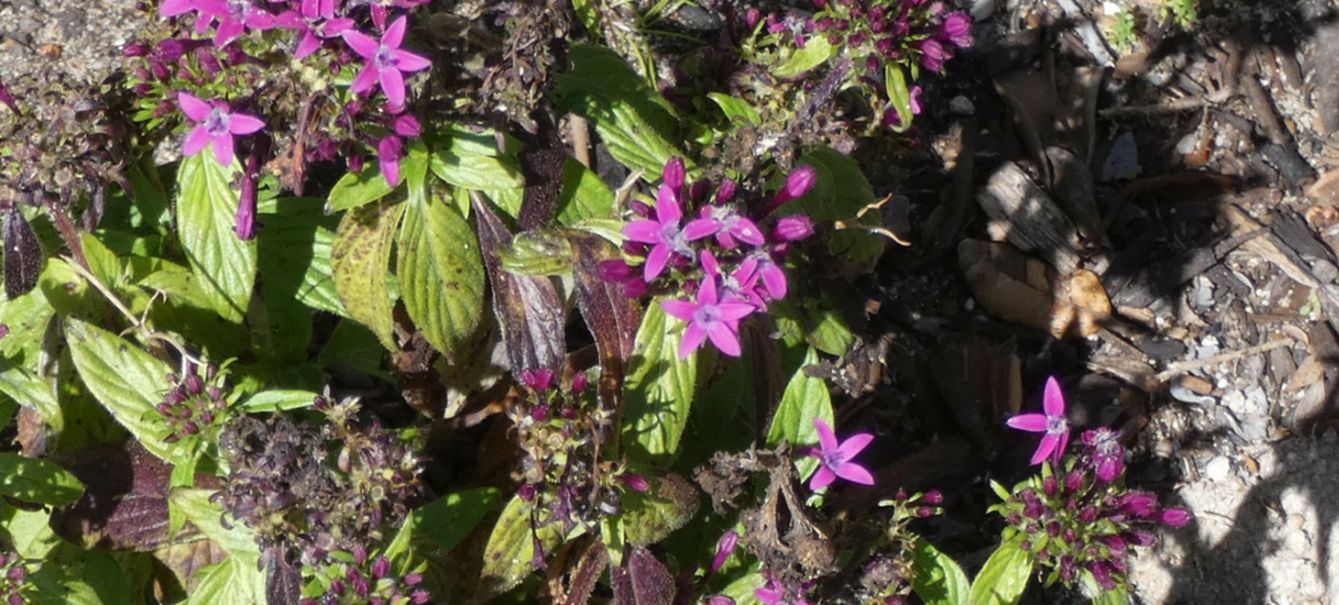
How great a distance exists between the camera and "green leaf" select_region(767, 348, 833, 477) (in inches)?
100.0

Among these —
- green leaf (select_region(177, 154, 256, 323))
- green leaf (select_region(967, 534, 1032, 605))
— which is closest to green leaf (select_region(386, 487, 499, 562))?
green leaf (select_region(177, 154, 256, 323))

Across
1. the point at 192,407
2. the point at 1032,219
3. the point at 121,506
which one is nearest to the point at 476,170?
the point at 192,407

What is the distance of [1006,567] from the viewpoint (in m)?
2.47

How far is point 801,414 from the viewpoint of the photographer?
101 inches

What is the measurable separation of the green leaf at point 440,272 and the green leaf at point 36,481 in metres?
0.74

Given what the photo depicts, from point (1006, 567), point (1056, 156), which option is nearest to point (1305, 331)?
point (1056, 156)

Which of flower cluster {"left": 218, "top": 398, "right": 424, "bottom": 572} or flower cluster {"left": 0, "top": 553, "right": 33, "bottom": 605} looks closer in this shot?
flower cluster {"left": 218, "top": 398, "right": 424, "bottom": 572}

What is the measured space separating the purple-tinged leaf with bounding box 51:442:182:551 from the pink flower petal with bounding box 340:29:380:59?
1029 millimetres

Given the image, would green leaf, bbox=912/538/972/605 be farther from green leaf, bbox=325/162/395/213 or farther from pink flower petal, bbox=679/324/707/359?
green leaf, bbox=325/162/395/213

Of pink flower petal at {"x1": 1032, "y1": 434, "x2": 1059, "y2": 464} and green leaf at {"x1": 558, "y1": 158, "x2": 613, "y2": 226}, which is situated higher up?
green leaf at {"x1": 558, "y1": 158, "x2": 613, "y2": 226}

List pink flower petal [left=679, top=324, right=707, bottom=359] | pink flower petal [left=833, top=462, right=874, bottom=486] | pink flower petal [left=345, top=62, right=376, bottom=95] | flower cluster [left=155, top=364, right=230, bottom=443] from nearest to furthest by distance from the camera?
1. pink flower petal [left=345, top=62, right=376, bottom=95]
2. pink flower petal [left=679, top=324, right=707, bottom=359]
3. flower cluster [left=155, top=364, right=230, bottom=443]
4. pink flower petal [left=833, top=462, right=874, bottom=486]

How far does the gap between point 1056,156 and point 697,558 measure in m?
1.71

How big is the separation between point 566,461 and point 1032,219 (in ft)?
6.50

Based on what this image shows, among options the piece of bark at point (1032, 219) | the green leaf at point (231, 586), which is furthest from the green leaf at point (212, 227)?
the piece of bark at point (1032, 219)
